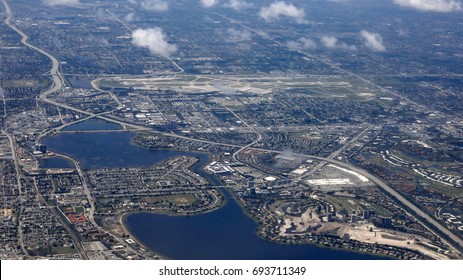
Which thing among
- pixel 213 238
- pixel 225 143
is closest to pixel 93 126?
pixel 225 143

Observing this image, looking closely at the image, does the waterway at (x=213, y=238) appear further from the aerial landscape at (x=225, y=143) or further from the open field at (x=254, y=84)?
the open field at (x=254, y=84)

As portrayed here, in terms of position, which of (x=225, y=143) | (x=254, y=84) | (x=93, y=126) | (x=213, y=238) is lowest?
(x=254, y=84)

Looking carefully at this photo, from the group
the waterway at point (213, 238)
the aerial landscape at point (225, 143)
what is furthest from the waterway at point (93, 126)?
the waterway at point (213, 238)

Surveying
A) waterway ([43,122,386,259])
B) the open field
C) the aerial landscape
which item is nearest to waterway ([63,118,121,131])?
the aerial landscape

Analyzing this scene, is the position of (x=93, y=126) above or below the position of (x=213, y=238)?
below

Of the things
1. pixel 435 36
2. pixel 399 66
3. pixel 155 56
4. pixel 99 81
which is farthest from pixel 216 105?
pixel 435 36

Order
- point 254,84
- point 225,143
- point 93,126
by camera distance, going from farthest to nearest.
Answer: point 254,84 → point 93,126 → point 225,143

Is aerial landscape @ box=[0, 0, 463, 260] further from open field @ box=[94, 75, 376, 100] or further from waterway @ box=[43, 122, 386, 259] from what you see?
open field @ box=[94, 75, 376, 100]

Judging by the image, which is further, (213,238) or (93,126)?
(93,126)

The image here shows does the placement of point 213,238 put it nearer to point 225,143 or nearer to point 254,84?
point 225,143
